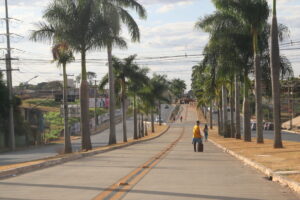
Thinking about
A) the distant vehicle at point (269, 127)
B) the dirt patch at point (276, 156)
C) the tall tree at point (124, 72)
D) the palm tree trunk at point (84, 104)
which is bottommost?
the distant vehicle at point (269, 127)

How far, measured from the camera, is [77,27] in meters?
30.7

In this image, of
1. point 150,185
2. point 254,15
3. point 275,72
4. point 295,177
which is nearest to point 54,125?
point 254,15

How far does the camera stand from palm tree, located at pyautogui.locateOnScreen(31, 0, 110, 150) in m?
30.6

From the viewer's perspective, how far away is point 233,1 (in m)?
31.5

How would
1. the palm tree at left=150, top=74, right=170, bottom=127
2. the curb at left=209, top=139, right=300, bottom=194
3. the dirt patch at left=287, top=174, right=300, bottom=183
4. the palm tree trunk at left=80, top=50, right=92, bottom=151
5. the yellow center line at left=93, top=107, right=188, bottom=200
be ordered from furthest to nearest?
→ the palm tree at left=150, top=74, right=170, bottom=127, the palm tree trunk at left=80, top=50, right=92, bottom=151, the dirt patch at left=287, top=174, right=300, bottom=183, the curb at left=209, top=139, right=300, bottom=194, the yellow center line at left=93, top=107, right=188, bottom=200

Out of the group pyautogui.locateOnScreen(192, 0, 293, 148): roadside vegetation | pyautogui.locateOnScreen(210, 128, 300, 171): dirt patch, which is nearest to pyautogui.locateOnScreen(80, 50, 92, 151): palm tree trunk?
pyautogui.locateOnScreen(192, 0, 293, 148): roadside vegetation

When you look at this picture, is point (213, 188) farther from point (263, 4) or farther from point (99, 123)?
point (99, 123)

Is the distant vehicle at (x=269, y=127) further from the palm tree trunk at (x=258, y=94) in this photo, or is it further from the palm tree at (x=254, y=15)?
the palm tree at (x=254, y=15)

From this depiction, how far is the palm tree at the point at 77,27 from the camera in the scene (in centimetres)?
3062

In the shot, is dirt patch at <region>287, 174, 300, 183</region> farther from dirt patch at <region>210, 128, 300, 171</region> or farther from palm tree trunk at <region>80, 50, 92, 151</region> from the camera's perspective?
palm tree trunk at <region>80, 50, 92, 151</region>

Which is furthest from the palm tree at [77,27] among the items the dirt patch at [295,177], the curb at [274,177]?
the dirt patch at [295,177]

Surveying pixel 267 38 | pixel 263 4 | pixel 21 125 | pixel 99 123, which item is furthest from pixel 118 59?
pixel 99 123

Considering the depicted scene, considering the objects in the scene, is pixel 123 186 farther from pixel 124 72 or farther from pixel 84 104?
pixel 124 72

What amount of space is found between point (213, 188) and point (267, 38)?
80.5ft
